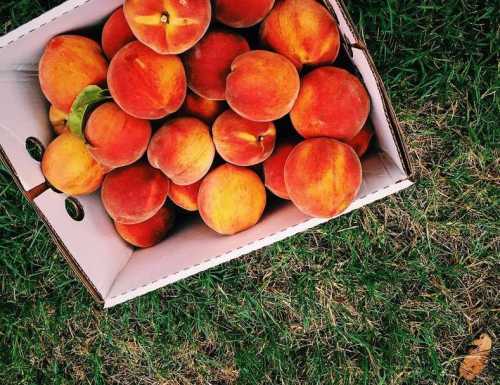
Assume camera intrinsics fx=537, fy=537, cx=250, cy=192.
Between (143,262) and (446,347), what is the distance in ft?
3.73

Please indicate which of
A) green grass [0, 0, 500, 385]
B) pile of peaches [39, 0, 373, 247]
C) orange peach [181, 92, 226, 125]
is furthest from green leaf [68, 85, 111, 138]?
green grass [0, 0, 500, 385]

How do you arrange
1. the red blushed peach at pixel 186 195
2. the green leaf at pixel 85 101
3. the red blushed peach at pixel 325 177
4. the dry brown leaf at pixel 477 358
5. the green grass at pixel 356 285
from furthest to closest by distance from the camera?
the dry brown leaf at pixel 477 358 < the green grass at pixel 356 285 < the red blushed peach at pixel 186 195 < the green leaf at pixel 85 101 < the red blushed peach at pixel 325 177

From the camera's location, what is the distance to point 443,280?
6.30 ft

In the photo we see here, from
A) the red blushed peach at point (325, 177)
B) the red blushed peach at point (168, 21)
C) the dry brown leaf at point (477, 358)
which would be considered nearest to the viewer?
the red blushed peach at point (168, 21)

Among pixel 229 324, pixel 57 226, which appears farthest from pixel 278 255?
pixel 57 226

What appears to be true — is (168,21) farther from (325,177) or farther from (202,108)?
(325,177)

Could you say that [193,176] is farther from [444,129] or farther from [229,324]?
[444,129]

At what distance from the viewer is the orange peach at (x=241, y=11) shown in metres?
1.31

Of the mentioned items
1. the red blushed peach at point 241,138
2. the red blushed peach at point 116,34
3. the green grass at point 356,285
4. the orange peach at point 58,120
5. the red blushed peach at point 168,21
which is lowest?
the green grass at point 356,285

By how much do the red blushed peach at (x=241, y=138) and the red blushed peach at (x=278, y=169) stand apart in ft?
0.18

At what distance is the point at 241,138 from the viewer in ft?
4.42

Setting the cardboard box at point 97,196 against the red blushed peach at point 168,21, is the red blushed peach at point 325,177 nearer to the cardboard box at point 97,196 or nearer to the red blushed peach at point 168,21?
the cardboard box at point 97,196

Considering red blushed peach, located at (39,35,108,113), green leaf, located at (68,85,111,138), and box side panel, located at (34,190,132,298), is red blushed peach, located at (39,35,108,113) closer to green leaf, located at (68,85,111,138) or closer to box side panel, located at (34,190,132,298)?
green leaf, located at (68,85,111,138)

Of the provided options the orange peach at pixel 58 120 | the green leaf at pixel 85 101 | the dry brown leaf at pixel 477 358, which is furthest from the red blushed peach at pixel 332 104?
the dry brown leaf at pixel 477 358
